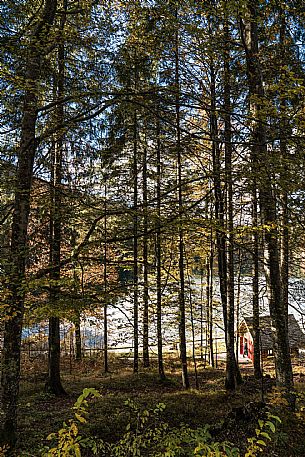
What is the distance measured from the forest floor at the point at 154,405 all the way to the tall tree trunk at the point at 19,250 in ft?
2.39

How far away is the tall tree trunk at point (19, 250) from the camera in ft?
15.6

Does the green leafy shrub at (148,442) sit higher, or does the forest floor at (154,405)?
the green leafy shrub at (148,442)

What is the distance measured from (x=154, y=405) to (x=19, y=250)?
4.32m

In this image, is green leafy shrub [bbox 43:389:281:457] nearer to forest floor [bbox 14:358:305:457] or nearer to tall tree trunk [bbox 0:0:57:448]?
forest floor [bbox 14:358:305:457]

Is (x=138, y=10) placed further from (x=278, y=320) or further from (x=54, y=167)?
(x=278, y=320)

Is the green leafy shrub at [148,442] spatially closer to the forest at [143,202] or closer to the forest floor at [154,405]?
the forest at [143,202]

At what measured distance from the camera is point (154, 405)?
22.8 ft

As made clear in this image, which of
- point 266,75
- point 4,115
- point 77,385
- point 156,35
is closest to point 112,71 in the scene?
point 156,35

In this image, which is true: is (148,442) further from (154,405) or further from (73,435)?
(154,405)

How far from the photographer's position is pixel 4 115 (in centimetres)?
610

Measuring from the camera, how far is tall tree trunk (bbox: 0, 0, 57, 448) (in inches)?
187

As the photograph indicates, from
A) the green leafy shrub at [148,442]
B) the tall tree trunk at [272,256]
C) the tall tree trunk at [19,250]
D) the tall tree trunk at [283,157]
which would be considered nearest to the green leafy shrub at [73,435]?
the green leafy shrub at [148,442]

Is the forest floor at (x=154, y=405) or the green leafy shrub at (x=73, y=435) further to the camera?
the forest floor at (x=154, y=405)

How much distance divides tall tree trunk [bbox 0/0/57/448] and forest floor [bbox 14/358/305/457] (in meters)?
0.73
